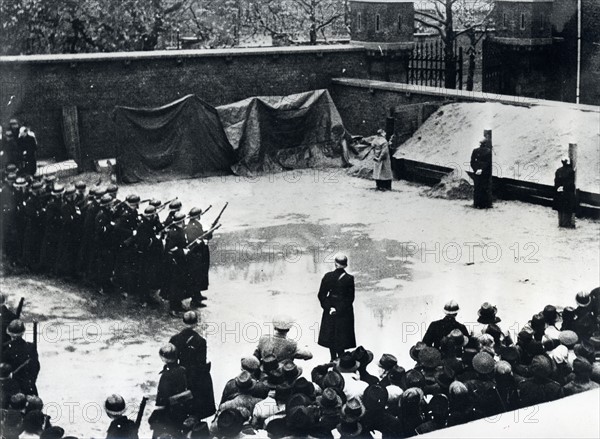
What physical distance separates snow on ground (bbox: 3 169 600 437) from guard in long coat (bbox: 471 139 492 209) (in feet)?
0.89

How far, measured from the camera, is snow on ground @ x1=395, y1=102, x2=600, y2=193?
16.6 metres

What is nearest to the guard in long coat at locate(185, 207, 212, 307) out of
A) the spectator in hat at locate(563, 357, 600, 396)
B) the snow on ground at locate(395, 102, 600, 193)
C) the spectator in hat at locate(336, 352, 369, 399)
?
the spectator in hat at locate(336, 352, 369, 399)

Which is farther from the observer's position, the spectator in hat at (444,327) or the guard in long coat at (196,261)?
the guard in long coat at (196,261)

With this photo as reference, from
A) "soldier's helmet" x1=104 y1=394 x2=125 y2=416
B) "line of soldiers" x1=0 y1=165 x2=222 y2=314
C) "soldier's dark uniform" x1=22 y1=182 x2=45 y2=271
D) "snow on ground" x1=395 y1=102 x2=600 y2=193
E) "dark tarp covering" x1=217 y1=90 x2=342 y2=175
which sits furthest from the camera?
"dark tarp covering" x1=217 y1=90 x2=342 y2=175

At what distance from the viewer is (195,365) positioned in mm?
8188

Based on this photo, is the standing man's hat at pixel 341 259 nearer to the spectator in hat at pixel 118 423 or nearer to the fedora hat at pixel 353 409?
the fedora hat at pixel 353 409

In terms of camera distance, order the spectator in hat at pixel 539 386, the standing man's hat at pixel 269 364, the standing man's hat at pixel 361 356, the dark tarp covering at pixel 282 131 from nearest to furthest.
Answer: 1. the spectator in hat at pixel 539 386
2. the standing man's hat at pixel 269 364
3. the standing man's hat at pixel 361 356
4. the dark tarp covering at pixel 282 131

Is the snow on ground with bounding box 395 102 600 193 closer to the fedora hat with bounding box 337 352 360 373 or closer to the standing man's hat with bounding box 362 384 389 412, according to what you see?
the fedora hat with bounding box 337 352 360 373

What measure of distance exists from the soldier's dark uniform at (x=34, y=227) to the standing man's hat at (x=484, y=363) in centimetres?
726

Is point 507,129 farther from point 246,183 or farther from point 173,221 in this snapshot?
point 173,221

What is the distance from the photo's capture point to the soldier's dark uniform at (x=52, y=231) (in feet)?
40.9

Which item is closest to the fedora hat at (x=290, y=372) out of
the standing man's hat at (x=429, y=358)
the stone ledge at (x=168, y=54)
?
the standing man's hat at (x=429, y=358)

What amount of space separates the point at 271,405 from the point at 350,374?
879mm

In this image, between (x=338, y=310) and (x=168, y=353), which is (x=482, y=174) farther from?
(x=168, y=353)
